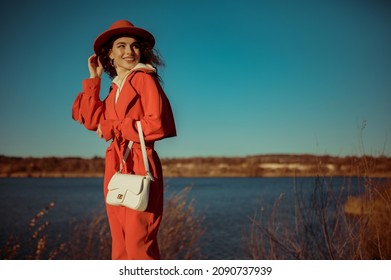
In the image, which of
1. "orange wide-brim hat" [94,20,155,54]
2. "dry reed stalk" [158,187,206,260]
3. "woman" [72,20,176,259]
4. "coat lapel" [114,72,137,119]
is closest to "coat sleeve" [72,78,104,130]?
"woman" [72,20,176,259]

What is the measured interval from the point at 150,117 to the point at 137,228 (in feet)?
1.56

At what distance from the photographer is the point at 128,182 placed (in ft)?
5.83

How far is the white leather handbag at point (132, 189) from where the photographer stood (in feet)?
5.71

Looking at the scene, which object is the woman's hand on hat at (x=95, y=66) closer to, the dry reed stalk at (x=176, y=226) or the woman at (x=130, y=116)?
the woman at (x=130, y=116)

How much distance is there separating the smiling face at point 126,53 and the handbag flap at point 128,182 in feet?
Result: 1.79

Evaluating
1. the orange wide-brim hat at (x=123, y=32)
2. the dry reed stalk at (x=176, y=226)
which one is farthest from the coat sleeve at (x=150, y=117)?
the dry reed stalk at (x=176, y=226)

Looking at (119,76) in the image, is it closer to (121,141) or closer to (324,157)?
(121,141)

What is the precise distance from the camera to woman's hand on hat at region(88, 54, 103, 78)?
2.08m

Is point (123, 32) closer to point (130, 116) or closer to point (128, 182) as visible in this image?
point (130, 116)

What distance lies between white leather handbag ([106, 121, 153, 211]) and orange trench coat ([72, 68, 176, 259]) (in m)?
0.08

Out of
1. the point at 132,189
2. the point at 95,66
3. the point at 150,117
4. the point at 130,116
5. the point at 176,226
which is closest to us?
the point at 132,189

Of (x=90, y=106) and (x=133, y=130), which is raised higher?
(x=90, y=106)

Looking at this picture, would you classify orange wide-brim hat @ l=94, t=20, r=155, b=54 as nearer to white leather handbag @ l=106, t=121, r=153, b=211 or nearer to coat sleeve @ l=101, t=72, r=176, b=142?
coat sleeve @ l=101, t=72, r=176, b=142

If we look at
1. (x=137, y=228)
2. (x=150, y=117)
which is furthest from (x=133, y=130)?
(x=137, y=228)
